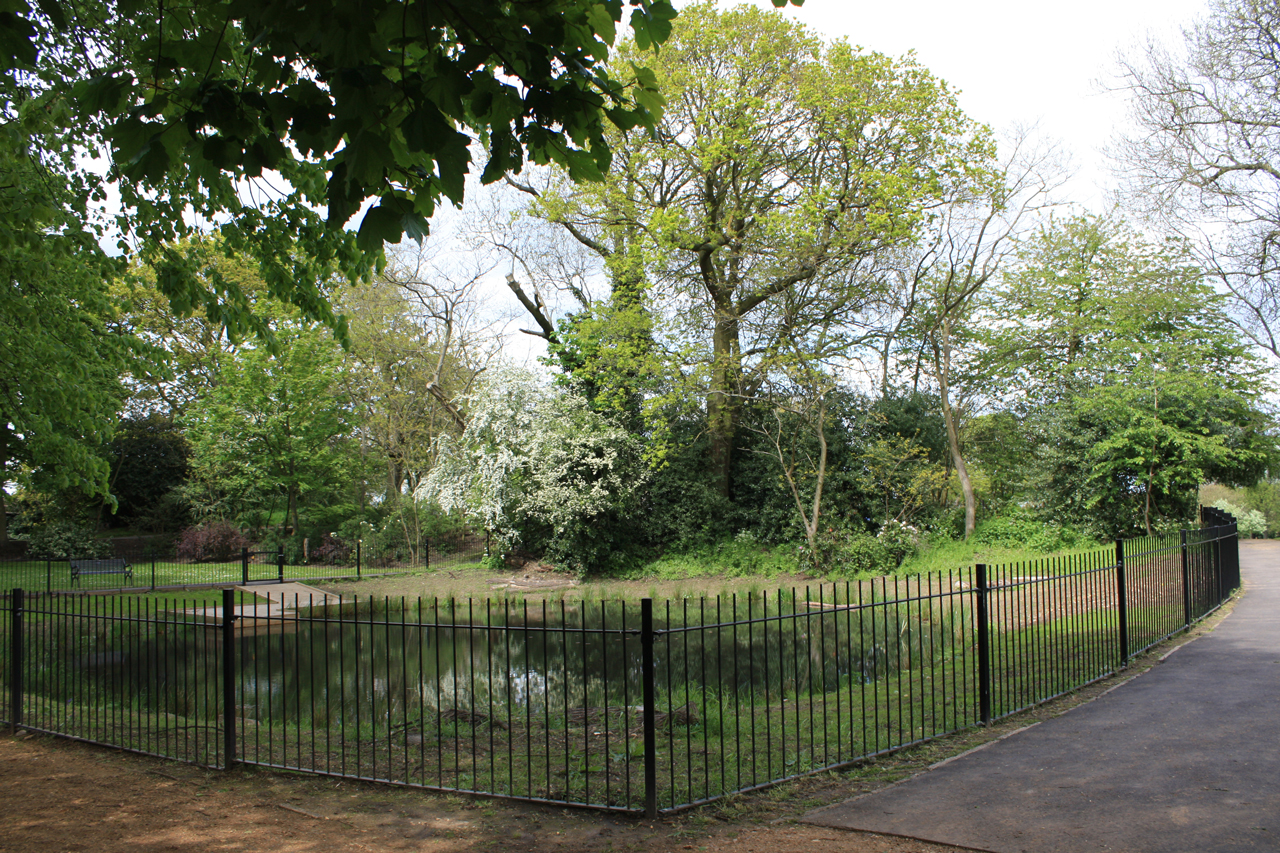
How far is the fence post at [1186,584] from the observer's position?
426 inches

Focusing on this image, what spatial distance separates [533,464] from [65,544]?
1620cm

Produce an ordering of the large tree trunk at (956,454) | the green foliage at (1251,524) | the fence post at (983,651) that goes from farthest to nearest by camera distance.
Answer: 1. the green foliage at (1251,524)
2. the large tree trunk at (956,454)
3. the fence post at (983,651)

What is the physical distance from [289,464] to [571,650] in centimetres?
1731

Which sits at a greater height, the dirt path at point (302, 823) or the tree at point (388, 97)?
the tree at point (388, 97)

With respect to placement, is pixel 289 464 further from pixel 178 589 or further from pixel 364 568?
pixel 178 589

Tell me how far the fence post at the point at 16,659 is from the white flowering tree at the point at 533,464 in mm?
14386

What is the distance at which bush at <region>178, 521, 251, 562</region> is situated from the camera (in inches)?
1034

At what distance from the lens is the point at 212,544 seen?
86.7ft

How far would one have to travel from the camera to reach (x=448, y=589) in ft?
68.5

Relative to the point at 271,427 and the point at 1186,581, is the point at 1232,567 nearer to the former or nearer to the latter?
the point at 1186,581

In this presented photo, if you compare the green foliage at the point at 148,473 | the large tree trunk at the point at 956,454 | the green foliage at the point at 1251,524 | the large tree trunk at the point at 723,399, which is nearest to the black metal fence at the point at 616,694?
the large tree trunk at the point at 956,454

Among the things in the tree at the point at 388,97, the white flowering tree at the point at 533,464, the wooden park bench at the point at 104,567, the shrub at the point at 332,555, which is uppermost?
the tree at the point at 388,97

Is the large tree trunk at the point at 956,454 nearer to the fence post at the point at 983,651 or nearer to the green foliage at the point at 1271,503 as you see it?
the fence post at the point at 983,651

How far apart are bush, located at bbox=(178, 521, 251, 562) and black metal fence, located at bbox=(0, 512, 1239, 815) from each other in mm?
14611
